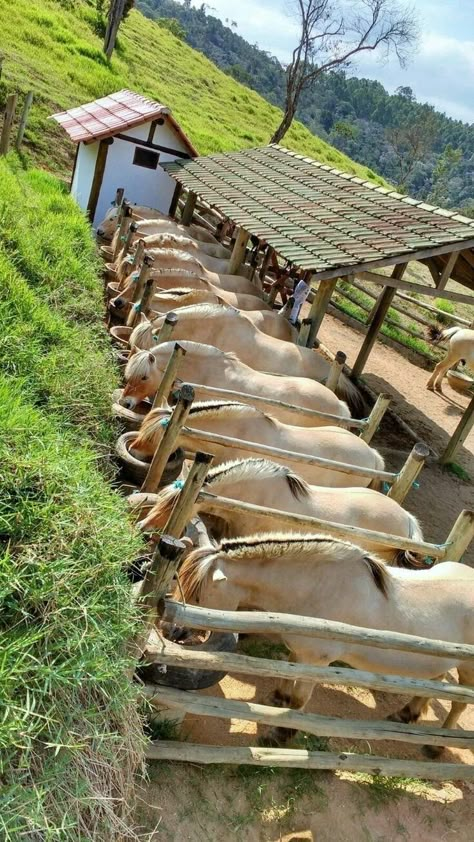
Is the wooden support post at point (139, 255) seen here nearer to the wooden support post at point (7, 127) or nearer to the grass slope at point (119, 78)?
the wooden support post at point (7, 127)

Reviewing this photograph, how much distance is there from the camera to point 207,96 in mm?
29891

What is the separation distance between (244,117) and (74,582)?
31.7 meters

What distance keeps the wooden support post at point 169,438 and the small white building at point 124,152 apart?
354 inches

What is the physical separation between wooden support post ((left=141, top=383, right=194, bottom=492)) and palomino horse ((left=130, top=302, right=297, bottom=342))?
2.24m

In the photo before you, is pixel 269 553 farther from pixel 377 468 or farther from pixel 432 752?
pixel 377 468

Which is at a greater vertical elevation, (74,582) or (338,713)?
(74,582)

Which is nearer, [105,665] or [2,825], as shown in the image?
[2,825]

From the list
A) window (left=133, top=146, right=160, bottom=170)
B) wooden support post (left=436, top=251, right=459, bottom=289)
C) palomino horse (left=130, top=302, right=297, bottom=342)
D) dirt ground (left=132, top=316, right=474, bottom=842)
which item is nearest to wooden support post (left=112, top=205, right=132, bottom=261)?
palomino horse (left=130, top=302, right=297, bottom=342)

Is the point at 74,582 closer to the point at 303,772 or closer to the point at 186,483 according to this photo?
the point at 186,483

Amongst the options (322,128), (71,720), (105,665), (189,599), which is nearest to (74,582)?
(105,665)

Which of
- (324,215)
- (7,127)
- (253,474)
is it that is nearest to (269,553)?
(253,474)

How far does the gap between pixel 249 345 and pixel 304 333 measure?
3.51 ft

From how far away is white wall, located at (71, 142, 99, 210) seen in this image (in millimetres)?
12697

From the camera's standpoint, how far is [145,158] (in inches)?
522
